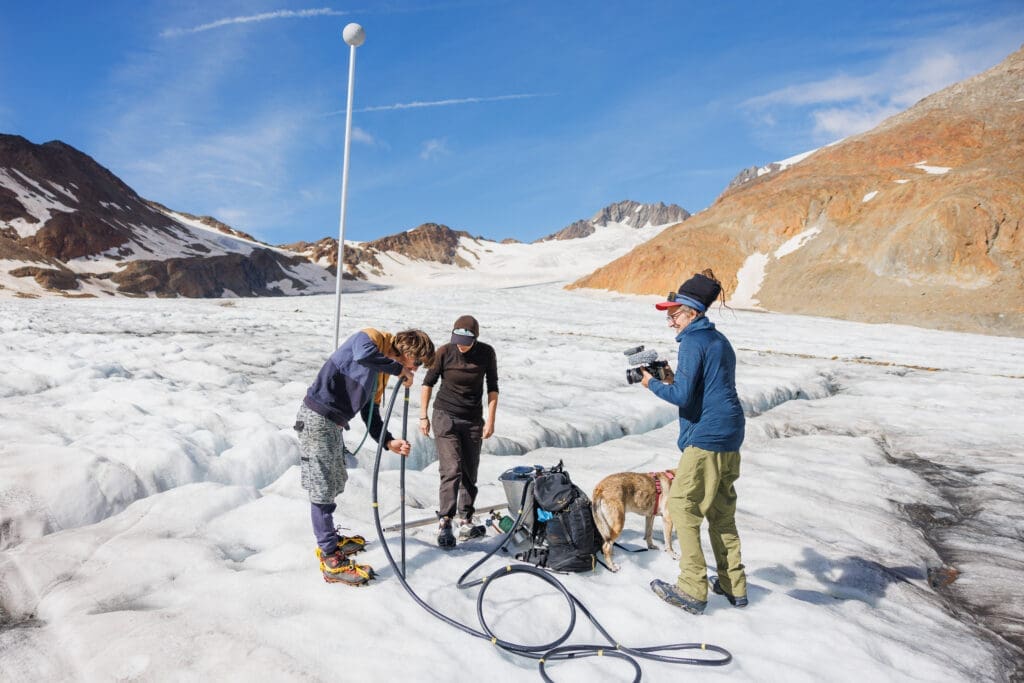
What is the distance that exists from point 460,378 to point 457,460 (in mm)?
715

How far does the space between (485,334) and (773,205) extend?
1742 inches

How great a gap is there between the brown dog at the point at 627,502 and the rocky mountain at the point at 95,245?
6106cm

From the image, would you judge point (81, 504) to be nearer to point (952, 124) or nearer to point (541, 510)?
point (541, 510)

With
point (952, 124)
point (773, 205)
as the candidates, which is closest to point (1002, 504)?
point (773, 205)

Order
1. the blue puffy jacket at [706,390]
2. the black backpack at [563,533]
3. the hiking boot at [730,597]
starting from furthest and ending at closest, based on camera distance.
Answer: the black backpack at [563,533] < the hiking boot at [730,597] < the blue puffy jacket at [706,390]

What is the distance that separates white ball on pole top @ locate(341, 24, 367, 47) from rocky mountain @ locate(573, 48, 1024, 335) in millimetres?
39861

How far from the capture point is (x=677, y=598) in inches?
158

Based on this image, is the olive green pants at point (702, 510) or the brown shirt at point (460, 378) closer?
the olive green pants at point (702, 510)

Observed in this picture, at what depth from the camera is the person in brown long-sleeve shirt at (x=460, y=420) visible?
489cm

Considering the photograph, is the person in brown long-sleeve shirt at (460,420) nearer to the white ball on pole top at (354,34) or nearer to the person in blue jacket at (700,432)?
the person in blue jacket at (700,432)

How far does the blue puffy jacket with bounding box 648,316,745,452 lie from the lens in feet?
12.5

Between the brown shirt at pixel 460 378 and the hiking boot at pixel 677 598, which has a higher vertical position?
the brown shirt at pixel 460 378

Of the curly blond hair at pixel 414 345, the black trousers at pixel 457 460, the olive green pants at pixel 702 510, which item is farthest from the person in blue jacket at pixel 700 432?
the black trousers at pixel 457 460

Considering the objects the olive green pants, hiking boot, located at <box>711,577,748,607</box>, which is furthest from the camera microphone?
hiking boot, located at <box>711,577,748,607</box>
